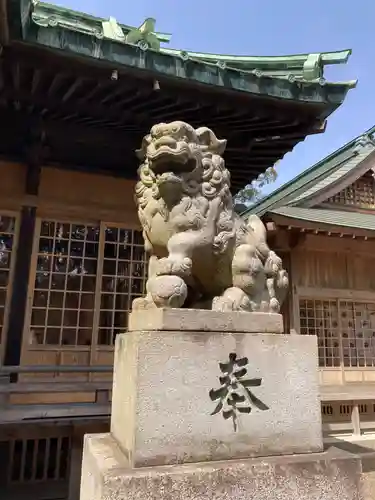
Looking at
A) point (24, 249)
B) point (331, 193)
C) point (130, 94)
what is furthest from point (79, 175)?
point (331, 193)

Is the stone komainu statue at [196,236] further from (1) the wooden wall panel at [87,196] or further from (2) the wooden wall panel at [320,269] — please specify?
(2) the wooden wall panel at [320,269]

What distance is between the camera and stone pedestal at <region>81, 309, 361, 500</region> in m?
1.92

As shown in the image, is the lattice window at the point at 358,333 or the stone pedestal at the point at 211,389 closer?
the stone pedestal at the point at 211,389

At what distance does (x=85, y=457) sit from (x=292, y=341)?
1.41m

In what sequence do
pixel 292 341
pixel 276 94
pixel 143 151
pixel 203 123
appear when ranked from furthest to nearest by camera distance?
pixel 203 123 → pixel 276 94 → pixel 143 151 → pixel 292 341

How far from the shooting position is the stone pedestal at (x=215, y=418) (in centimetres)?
192

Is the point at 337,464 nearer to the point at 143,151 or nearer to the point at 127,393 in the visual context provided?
the point at 127,393

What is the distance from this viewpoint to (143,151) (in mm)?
2648

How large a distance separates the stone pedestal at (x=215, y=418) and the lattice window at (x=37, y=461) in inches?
118

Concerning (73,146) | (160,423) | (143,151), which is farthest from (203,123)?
(160,423)

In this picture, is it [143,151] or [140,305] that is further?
[143,151]

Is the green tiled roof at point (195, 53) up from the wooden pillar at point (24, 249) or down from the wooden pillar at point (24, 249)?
up

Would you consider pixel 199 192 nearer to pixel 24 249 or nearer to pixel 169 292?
pixel 169 292

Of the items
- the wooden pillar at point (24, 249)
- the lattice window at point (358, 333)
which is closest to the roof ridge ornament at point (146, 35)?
the wooden pillar at point (24, 249)
